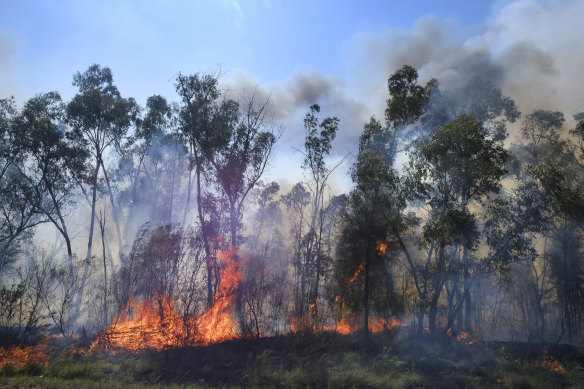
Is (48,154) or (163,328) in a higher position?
(48,154)

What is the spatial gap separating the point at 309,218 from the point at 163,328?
22446mm

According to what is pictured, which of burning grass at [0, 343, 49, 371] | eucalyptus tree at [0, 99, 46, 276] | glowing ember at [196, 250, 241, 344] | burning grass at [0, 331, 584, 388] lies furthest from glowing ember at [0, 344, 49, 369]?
eucalyptus tree at [0, 99, 46, 276]

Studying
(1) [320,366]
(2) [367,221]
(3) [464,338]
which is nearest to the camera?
(1) [320,366]

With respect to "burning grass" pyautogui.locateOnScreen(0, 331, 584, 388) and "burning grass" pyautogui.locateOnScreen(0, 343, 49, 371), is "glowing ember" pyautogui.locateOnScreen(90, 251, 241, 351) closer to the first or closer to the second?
"burning grass" pyautogui.locateOnScreen(0, 331, 584, 388)

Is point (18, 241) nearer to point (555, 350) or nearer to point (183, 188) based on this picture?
point (183, 188)

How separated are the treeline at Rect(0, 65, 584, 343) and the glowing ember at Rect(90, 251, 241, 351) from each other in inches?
16.3

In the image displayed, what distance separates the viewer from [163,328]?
17344mm

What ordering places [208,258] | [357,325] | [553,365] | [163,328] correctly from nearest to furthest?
[553,365] → [163,328] → [208,258] → [357,325]

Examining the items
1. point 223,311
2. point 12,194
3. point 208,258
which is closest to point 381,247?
point 223,311

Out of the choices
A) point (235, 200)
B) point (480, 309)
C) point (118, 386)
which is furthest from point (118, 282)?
point (480, 309)

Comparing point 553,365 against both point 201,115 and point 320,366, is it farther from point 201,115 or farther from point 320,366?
point 201,115

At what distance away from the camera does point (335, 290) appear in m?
25.6

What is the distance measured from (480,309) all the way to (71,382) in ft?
102

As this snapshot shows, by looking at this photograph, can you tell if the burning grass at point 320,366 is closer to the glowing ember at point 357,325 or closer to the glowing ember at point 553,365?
the glowing ember at point 553,365
